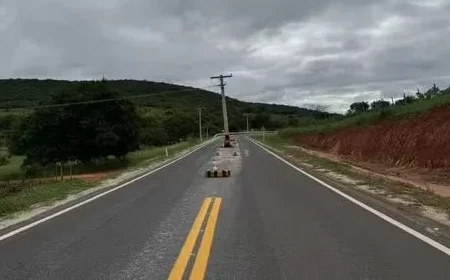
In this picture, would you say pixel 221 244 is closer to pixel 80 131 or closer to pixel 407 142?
pixel 407 142

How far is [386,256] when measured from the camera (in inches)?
303

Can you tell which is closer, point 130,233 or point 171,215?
point 130,233

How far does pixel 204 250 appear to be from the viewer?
821 centimetres

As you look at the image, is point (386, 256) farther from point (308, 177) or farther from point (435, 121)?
point (435, 121)

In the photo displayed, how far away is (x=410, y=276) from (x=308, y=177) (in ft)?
52.0

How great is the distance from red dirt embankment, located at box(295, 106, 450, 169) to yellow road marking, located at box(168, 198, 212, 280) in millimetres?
17290

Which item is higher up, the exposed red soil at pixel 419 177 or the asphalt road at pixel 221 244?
the asphalt road at pixel 221 244

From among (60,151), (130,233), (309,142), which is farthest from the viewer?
(309,142)

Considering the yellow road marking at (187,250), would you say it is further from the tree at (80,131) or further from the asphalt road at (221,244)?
the tree at (80,131)

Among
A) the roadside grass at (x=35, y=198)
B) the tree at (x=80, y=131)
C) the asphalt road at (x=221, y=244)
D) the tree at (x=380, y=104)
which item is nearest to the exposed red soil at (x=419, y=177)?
the asphalt road at (x=221, y=244)

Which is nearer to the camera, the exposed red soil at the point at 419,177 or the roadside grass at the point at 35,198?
the roadside grass at the point at 35,198

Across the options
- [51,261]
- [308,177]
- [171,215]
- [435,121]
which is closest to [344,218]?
[171,215]

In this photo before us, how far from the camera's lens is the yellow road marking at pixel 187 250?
270 inches

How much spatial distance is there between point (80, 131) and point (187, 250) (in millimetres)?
37484
